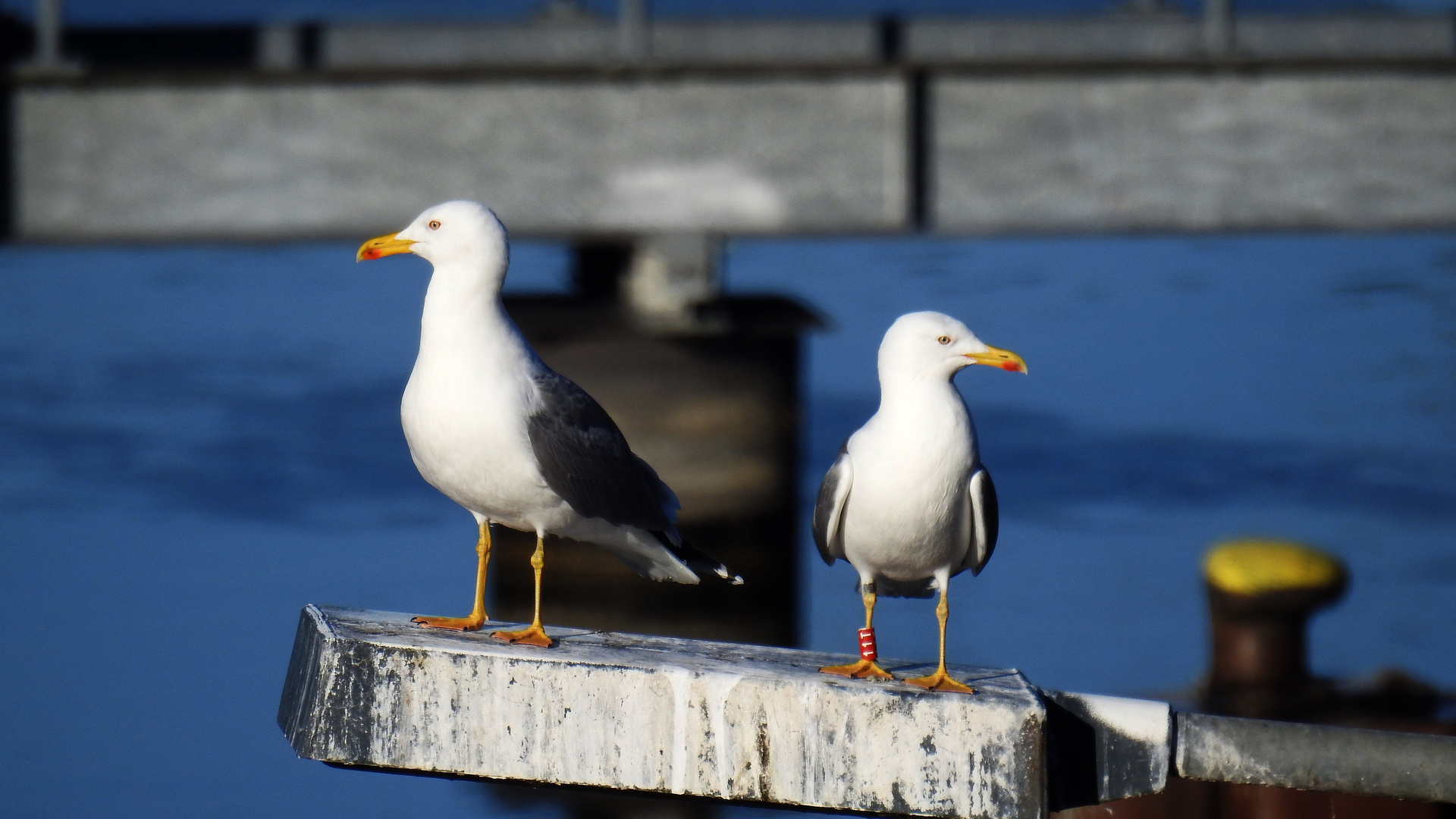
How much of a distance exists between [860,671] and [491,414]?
55.6 inches

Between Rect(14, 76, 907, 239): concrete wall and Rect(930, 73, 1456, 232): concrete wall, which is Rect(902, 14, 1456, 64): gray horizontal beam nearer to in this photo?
Rect(930, 73, 1456, 232): concrete wall

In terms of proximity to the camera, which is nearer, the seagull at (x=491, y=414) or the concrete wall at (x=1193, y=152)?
the seagull at (x=491, y=414)

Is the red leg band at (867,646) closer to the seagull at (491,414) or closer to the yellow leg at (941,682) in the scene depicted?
the yellow leg at (941,682)

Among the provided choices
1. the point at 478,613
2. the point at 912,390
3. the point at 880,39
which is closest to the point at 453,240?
the point at 478,613

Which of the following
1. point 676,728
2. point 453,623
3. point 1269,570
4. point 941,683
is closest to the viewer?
point 676,728

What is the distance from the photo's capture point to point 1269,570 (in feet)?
42.0

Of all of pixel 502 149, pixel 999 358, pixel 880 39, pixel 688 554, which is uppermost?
pixel 880 39

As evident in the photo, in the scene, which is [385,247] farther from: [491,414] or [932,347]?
[932,347]

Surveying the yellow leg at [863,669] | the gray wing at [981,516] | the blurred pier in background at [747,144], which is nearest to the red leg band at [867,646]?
the yellow leg at [863,669]

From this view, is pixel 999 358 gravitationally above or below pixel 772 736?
above

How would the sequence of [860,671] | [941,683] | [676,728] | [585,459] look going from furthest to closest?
[585,459]
[860,671]
[941,683]
[676,728]

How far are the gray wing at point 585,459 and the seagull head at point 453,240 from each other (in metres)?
0.43

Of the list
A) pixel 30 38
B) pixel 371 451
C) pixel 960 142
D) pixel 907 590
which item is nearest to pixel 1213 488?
pixel 371 451

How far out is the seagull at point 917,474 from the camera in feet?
16.7
